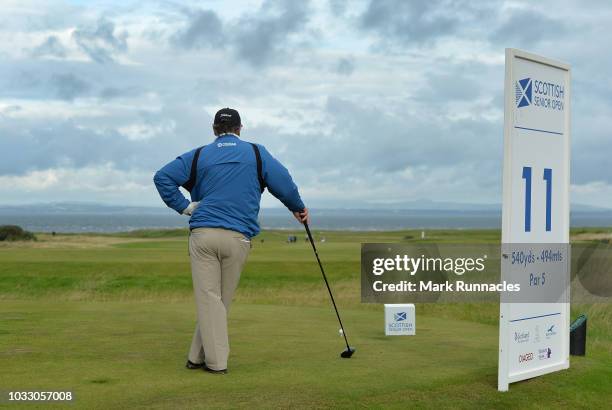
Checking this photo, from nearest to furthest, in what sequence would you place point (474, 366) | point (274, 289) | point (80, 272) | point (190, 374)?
1. point (190, 374)
2. point (474, 366)
3. point (274, 289)
4. point (80, 272)

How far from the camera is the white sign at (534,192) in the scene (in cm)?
715

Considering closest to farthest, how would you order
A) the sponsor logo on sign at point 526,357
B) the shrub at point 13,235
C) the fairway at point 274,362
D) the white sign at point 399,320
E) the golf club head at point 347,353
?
the fairway at point 274,362 < the sponsor logo on sign at point 526,357 < the golf club head at point 347,353 < the white sign at point 399,320 < the shrub at point 13,235

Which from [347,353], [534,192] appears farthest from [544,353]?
[347,353]

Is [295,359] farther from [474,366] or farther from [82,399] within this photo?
[82,399]

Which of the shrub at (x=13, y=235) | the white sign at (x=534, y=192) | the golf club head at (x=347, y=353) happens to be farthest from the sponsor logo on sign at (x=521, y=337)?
the shrub at (x=13, y=235)

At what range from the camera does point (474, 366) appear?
8.12m

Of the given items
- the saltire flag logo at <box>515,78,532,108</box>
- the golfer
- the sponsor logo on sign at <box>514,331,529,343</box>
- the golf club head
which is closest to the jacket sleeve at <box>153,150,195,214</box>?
the golfer

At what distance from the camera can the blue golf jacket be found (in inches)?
292

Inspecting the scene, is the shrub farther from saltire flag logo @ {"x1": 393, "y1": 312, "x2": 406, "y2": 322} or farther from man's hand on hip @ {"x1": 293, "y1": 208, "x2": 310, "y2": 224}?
man's hand on hip @ {"x1": 293, "y1": 208, "x2": 310, "y2": 224}

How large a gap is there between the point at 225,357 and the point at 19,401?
1.86m

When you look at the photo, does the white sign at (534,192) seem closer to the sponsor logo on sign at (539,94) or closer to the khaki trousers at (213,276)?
the sponsor logo on sign at (539,94)

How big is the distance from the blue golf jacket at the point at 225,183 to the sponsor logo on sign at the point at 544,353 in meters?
2.69

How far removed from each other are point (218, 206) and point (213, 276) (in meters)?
0.62

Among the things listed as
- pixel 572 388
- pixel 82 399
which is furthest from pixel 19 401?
pixel 572 388
